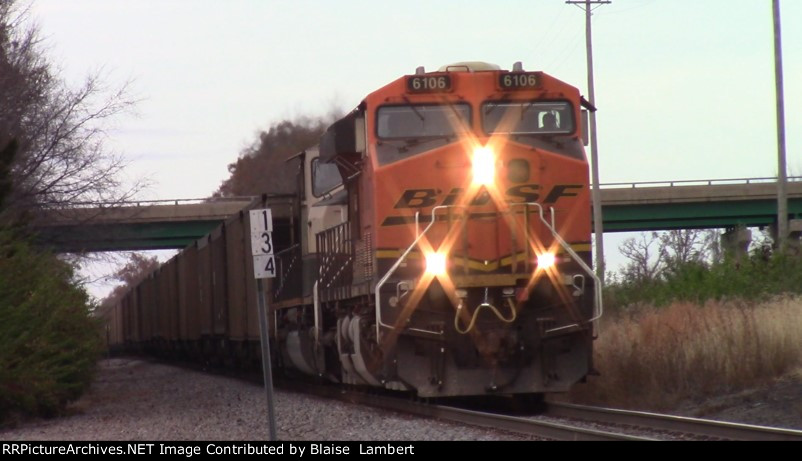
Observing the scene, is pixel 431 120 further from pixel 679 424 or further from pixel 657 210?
pixel 657 210

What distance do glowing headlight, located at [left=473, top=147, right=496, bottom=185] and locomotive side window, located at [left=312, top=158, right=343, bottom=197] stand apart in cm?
349

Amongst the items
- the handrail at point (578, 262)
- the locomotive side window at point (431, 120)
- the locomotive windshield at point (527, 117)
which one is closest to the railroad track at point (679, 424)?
the handrail at point (578, 262)

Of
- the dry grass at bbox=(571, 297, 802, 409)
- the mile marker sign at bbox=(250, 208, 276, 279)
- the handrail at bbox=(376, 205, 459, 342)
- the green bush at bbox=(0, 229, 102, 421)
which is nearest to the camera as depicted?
the mile marker sign at bbox=(250, 208, 276, 279)

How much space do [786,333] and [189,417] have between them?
7.54m

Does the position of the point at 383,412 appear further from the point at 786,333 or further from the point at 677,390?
the point at 786,333

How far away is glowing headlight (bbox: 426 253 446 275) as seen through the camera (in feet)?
40.4

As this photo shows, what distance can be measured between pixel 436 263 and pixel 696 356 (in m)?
4.31

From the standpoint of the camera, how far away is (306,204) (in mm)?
17594

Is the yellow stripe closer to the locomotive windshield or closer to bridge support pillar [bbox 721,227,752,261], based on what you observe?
the locomotive windshield

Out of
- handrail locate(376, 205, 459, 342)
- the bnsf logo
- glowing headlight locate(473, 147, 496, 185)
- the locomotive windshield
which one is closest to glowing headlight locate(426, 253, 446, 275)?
handrail locate(376, 205, 459, 342)

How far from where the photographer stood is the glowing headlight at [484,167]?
12.6 m

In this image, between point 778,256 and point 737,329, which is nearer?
point 737,329

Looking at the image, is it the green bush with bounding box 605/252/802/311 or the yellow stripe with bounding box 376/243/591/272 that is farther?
the green bush with bounding box 605/252/802/311
